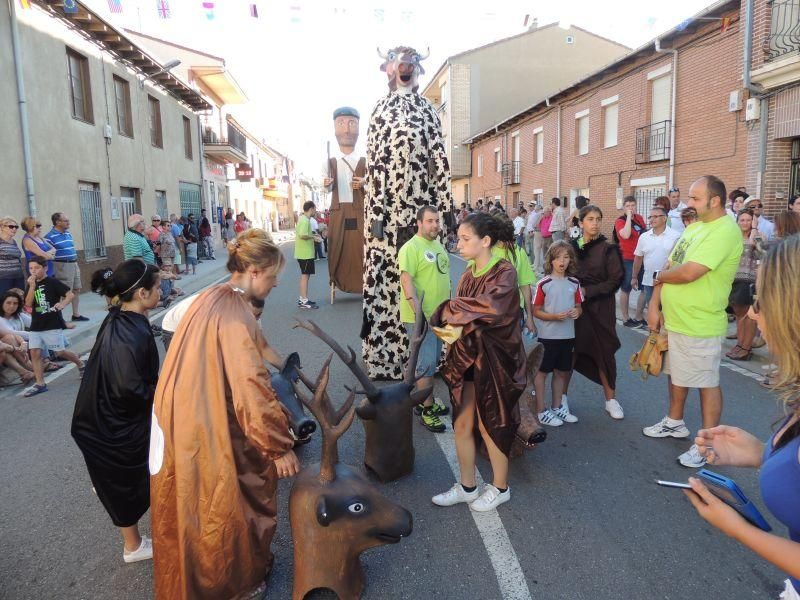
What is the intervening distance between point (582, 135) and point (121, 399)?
21.4 meters

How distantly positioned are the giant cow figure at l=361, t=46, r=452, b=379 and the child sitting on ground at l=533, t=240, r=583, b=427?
126 centimetres

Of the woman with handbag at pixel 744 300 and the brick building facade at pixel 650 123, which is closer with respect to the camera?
the woman with handbag at pixel 744 300

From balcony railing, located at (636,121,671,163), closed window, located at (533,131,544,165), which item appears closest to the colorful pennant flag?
balcony railing, located at (636,121,671,163)

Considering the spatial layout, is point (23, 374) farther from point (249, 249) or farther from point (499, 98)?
point (499, 98)

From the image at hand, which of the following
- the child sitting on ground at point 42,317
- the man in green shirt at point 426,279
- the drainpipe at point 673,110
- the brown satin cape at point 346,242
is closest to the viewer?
the man in green shirt at point 426,279

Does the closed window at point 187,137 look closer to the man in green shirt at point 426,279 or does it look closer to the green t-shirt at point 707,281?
the man in green shirt at point 426,279

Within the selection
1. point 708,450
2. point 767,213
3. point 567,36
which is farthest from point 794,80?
point 567,36

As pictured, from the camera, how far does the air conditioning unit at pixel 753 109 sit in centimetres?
1187

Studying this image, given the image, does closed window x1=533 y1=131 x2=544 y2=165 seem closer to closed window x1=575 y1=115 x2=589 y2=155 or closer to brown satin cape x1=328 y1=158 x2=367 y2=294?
closed window x1=575 y1=115 x2=589 y2=155

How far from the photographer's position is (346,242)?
31.9 feet

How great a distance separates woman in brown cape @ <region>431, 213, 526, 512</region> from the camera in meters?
3.06

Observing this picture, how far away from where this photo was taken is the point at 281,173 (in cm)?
6084

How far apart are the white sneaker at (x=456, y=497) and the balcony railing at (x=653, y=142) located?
595 inches

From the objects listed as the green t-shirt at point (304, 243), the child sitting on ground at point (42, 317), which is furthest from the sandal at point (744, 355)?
the child sitting on ground at point (42, 317)
